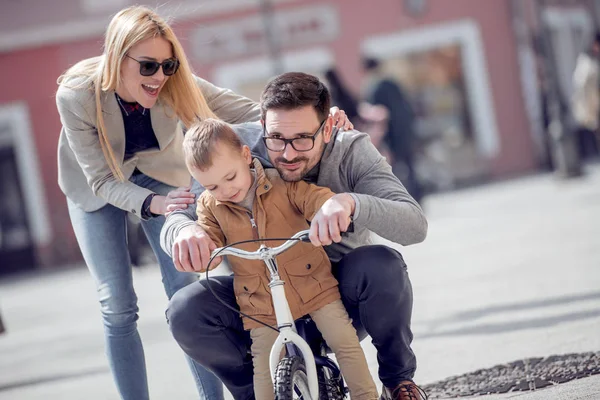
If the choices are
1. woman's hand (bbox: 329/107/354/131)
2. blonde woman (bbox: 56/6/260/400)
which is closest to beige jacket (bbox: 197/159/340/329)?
woman's hand (bbox: 329/107/354/131)

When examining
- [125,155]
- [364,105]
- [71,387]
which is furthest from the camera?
[364,105]

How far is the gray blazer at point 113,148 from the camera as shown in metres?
4.71

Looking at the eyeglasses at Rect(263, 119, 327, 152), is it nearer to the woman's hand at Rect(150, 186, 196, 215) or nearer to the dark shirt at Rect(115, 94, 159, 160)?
the woman's hand at Rect(150, 186, 196, 215)

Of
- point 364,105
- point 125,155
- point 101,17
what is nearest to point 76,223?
point 125,155

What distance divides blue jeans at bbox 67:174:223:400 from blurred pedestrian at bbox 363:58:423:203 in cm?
942

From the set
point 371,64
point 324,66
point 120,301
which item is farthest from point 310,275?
point 324,66

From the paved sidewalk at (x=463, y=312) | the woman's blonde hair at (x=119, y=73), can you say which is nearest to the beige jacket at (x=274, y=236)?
the woman's blonde hair at (x=119, y=73)

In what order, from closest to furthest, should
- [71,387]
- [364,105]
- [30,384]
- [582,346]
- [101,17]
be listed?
[582,346] < [71,387] < [30,384] < [364,105] < [101,17]

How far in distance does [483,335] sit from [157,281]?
7521 mm

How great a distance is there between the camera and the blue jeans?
4.76 m

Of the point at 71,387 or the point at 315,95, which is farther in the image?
the point at 71,387

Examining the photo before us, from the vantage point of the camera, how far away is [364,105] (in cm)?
1390

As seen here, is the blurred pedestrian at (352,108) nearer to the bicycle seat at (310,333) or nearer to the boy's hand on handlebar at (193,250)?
the bicycle seat at (310,333)

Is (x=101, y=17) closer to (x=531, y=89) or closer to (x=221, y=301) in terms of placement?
(x=531, y=89)
